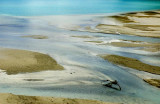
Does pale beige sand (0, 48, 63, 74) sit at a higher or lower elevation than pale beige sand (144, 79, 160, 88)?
higher

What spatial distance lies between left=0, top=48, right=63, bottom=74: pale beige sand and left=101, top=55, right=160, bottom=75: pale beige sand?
3.66 m

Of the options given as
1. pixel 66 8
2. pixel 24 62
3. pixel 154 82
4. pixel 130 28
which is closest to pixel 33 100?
pixel 24 62

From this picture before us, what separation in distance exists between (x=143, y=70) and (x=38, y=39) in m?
11.1

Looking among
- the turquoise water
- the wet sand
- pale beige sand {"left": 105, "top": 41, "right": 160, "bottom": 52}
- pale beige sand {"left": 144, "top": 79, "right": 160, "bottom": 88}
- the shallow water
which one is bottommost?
pale beige sand {"left": 144, "top": 79, "right": 160, "bottom": 88}

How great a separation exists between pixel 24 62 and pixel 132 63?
675 cm

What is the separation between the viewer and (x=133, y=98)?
25.0 ft

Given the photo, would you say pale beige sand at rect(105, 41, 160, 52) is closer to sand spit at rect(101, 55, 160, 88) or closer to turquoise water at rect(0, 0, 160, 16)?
sand spit at rect(101, 55, 160, 88)

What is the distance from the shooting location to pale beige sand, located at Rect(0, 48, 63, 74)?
10194 mm

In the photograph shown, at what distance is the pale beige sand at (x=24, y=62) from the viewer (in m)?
10.2

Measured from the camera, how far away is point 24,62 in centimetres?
1112

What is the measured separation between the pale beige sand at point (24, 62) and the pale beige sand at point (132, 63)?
366 centimetres

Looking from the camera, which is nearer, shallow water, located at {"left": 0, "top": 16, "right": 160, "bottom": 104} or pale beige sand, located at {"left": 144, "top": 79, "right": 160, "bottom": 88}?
shallow water, located at {"left": 0, "top": 16, "right": 160, "bottom": 104}

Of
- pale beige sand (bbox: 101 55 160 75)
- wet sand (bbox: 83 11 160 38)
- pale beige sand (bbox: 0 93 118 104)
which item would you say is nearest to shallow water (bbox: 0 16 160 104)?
pale beige sand (bbox: 0 93 118 104)

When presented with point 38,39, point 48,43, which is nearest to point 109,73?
point 48,43
